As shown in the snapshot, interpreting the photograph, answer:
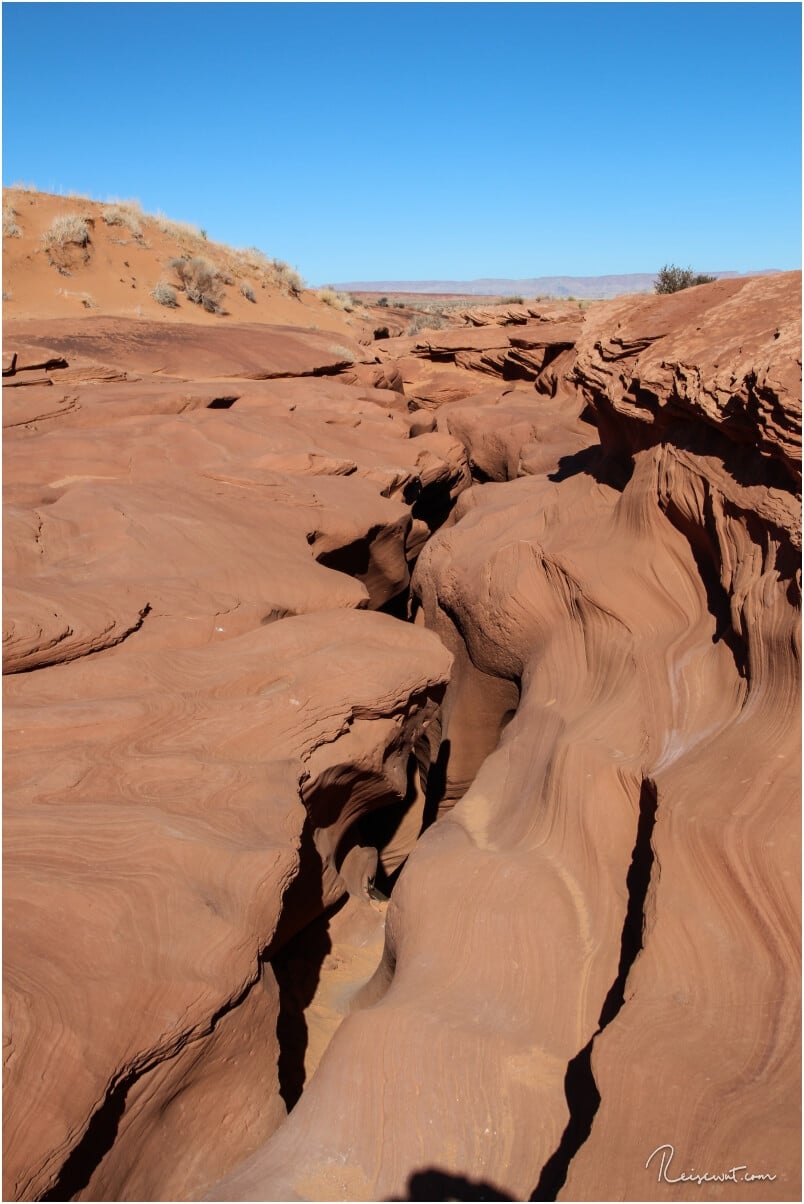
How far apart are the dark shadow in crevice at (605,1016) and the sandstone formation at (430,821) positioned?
22 mm

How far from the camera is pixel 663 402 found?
5496 mm

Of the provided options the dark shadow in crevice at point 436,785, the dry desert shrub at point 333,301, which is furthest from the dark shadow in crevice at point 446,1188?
the dry desert shrub at point 333,301

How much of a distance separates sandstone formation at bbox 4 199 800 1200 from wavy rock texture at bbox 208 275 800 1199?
16 millimetres

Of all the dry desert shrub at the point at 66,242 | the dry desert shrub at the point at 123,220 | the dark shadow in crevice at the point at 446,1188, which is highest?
the dry desert shrub at the point at 123,220

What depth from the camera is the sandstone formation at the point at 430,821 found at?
309cm

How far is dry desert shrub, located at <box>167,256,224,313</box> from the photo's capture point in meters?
22.2

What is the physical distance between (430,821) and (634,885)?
395 centimetres

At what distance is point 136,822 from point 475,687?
13.2ft

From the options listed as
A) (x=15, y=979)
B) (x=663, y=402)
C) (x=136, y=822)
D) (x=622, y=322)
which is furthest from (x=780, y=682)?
(x=622, y=322)

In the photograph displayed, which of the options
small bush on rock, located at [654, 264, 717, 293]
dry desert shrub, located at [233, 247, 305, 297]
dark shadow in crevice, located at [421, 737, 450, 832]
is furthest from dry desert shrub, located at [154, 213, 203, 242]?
dark shadow in crevice, located at [421, 737, 450, 832]

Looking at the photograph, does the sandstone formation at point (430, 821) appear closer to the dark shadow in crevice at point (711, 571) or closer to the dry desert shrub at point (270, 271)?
the dark shadow in crevice at point (711, 571)

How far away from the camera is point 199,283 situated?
A: 900 inches

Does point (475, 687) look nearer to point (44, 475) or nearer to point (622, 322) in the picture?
point (622, 322)

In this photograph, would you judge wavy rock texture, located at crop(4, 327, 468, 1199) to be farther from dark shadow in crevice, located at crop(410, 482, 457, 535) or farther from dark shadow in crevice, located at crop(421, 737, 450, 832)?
dark shadow in crevice, located at crop(410, 482, 457, 535)
